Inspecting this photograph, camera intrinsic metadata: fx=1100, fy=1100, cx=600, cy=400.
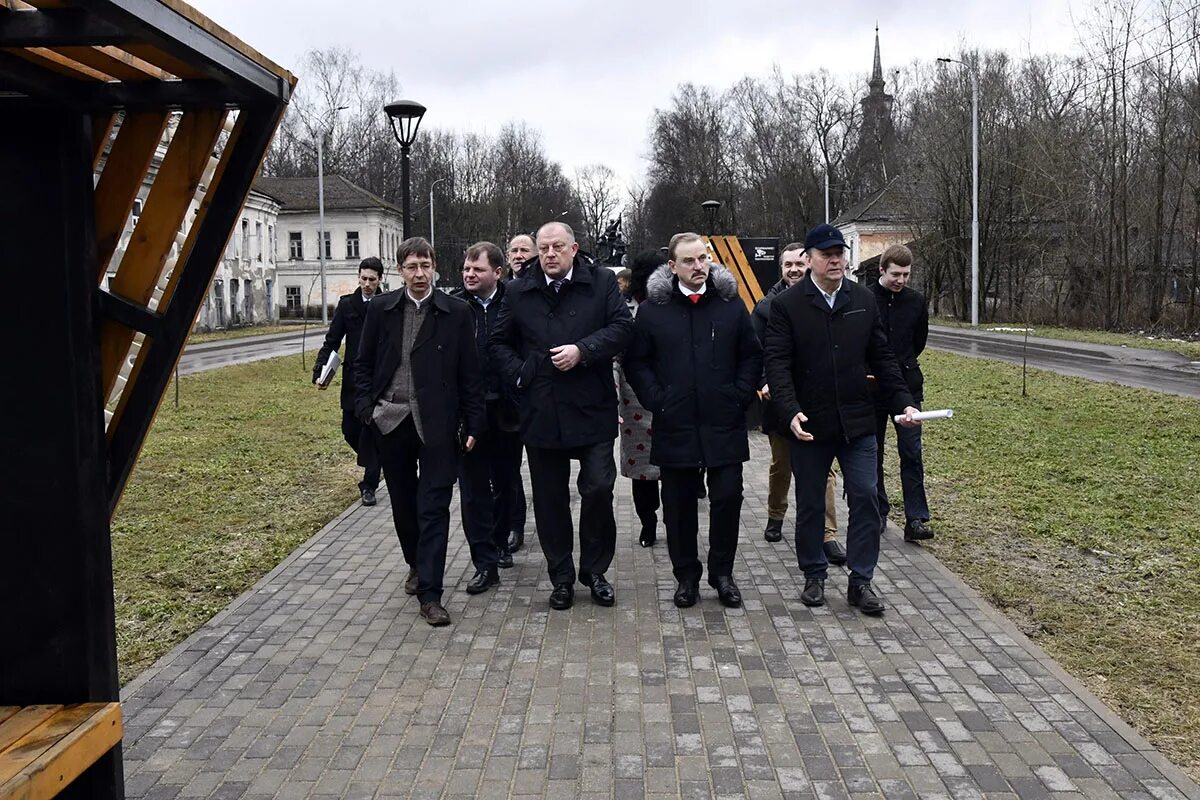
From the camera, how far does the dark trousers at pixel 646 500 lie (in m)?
7.58

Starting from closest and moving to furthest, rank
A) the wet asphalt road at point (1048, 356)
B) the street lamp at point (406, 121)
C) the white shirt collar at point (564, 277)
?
1. the white shirt collar at point (564, 277)
2. the street lamp at point (406, 121)
3. the wet asphalt road at point (1048, 356)

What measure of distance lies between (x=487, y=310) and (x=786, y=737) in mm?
3616

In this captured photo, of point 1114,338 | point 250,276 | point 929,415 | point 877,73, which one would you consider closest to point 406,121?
point 929,415

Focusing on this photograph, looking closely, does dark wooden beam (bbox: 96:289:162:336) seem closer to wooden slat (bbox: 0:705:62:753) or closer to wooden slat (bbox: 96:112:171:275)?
wooden slat (bbox: 96:112:171:275)

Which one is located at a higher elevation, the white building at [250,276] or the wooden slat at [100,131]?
the white building at [250,276]

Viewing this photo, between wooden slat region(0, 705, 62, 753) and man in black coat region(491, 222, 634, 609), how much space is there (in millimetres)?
3314

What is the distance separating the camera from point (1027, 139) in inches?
1775

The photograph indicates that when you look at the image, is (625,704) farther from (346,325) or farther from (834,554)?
(346,325)

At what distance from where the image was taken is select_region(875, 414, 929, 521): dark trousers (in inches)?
281

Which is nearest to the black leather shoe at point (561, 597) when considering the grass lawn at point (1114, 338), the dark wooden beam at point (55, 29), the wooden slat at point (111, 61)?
the wooden slat at point (111, 61)

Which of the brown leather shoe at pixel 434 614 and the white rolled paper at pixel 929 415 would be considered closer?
the white rolled paper at pixel 929 415

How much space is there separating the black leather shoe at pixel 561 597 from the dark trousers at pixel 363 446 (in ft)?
4.33

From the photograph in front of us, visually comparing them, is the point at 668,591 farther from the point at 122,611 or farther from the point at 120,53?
the point at 120,53

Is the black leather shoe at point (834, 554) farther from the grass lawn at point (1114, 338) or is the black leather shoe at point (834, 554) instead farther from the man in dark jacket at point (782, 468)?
the grass lawn at point (1114, 338)
